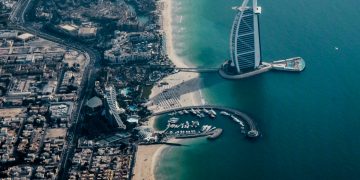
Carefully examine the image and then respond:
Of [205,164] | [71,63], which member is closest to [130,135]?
[205,164]

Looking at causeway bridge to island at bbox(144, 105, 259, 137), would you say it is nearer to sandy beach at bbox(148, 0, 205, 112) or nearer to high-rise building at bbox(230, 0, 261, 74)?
sandy beach at bbox(148, 0, 205, 112)

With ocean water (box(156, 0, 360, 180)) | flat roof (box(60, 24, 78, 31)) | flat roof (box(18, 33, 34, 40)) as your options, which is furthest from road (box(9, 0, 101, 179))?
ocean water (box(156, 0, 360, 180))

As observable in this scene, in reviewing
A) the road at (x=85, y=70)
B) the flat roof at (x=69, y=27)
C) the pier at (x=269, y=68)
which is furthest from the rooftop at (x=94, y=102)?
the flat roof at (x=69, y=27)

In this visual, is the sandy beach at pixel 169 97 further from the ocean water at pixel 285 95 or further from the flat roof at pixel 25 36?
the flat roof at pixel 25 36

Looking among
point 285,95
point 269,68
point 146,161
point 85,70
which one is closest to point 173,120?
point 146,161

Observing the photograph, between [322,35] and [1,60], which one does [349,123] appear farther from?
[1,60]

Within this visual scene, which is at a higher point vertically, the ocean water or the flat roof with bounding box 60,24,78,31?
the flat roof with bounding box 60,24,78,31
